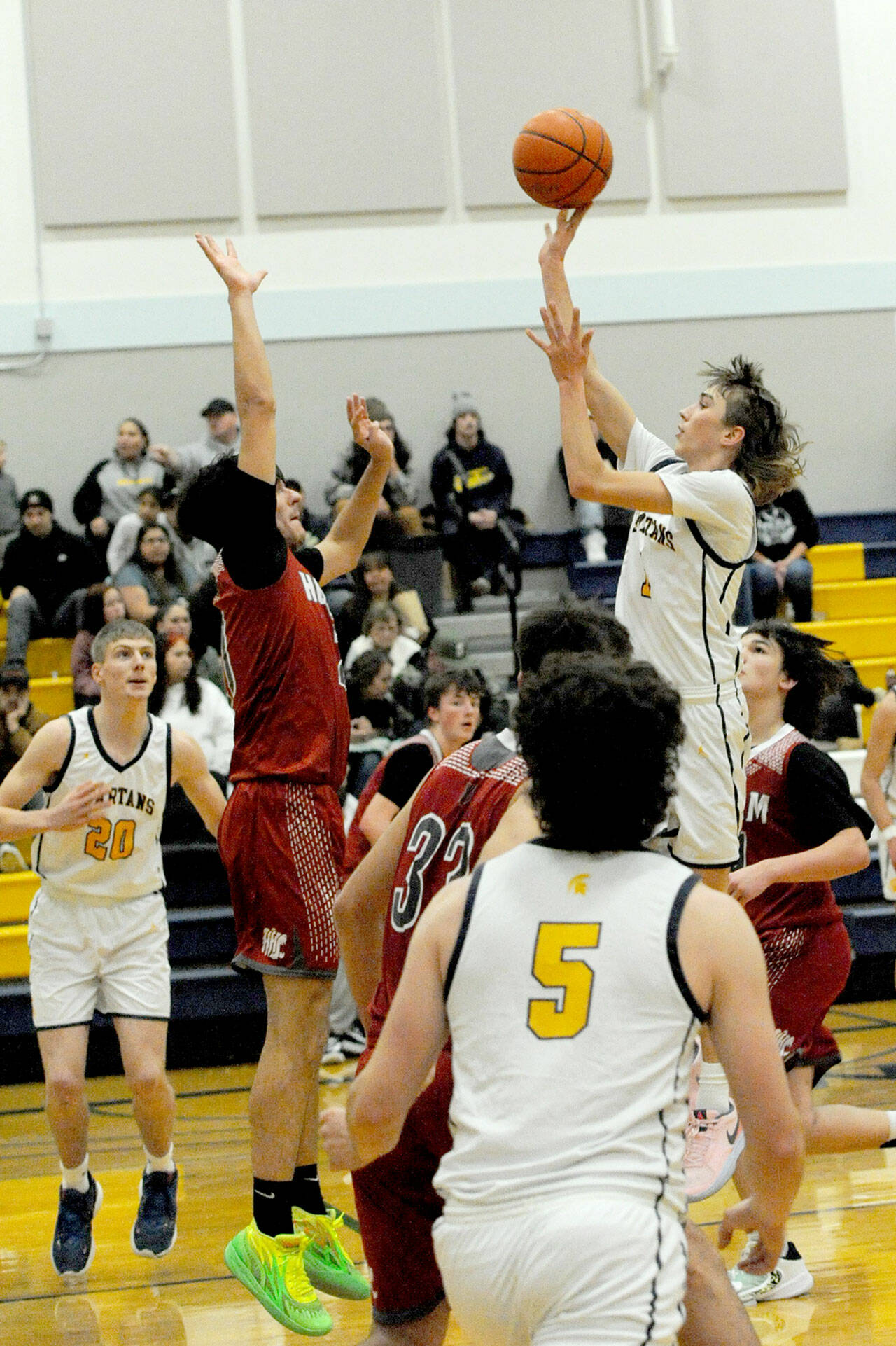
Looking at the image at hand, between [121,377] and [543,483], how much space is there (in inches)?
132

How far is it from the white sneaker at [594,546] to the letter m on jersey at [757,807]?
703 cm

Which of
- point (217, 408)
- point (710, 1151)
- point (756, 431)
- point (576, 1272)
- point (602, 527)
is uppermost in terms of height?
point (217, 408)

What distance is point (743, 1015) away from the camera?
2.00 meters

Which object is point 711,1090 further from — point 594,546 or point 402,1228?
Answer: point 594,546

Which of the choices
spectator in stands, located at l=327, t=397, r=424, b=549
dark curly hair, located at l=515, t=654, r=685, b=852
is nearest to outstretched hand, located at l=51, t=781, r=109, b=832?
dark curly hair, located at l=515, t=654, r=685, b=852

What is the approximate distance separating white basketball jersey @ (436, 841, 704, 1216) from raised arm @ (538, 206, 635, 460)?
6.67 feet

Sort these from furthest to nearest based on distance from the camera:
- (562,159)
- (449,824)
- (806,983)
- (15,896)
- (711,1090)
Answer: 1. (15,896)
2. (562,159)
3. (806,983)
4. (711,1090)
5. (449,824)

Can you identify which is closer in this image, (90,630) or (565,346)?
(565,346)

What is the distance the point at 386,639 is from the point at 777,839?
5037 millimetres

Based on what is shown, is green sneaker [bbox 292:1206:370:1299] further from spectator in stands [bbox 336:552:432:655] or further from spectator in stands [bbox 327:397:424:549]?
spectator in stands [bbox 327:397:424:549]

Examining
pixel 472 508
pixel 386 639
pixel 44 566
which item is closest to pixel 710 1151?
pixel 386 639

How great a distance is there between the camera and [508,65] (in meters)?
12.0

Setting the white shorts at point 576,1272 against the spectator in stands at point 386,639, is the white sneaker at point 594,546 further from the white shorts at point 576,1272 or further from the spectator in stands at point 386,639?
the white shorts at point 576,1272

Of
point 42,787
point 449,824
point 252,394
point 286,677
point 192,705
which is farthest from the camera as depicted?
point 192,705
